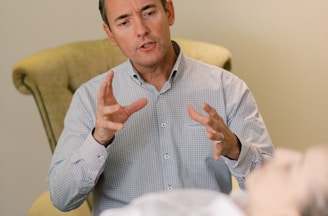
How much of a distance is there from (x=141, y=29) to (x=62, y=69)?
44cm

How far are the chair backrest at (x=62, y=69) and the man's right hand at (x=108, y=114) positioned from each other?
47 centimetres

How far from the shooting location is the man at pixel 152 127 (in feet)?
5.61

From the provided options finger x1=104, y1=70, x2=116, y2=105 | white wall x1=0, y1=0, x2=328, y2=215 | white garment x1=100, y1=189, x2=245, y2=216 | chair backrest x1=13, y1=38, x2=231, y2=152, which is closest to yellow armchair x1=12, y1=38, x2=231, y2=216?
chair backrest x1=13, y1=38, x2=231, y2=152

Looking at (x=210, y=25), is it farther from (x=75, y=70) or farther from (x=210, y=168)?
(x=210, y=168)

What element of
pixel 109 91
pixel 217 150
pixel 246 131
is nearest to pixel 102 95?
pixel 109 91

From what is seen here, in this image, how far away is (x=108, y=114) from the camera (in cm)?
151

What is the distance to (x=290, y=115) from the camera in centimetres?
262

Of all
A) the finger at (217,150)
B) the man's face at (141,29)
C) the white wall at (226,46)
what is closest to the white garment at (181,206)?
the finger at (217,150)

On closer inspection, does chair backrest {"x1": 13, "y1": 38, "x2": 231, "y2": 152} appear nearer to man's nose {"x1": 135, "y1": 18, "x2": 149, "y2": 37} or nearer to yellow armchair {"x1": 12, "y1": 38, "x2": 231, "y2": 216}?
yellow armchair {"x1": 12, "y1": 38, "x2": 231, "y2": 216}

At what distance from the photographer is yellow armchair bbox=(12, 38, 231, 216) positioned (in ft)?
6.42

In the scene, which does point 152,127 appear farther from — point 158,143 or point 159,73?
point 159,73

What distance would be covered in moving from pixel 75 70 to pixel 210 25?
714 mm

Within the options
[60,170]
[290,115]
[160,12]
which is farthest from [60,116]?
[290,115]

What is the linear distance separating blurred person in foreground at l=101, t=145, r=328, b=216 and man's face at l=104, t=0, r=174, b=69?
828mm
